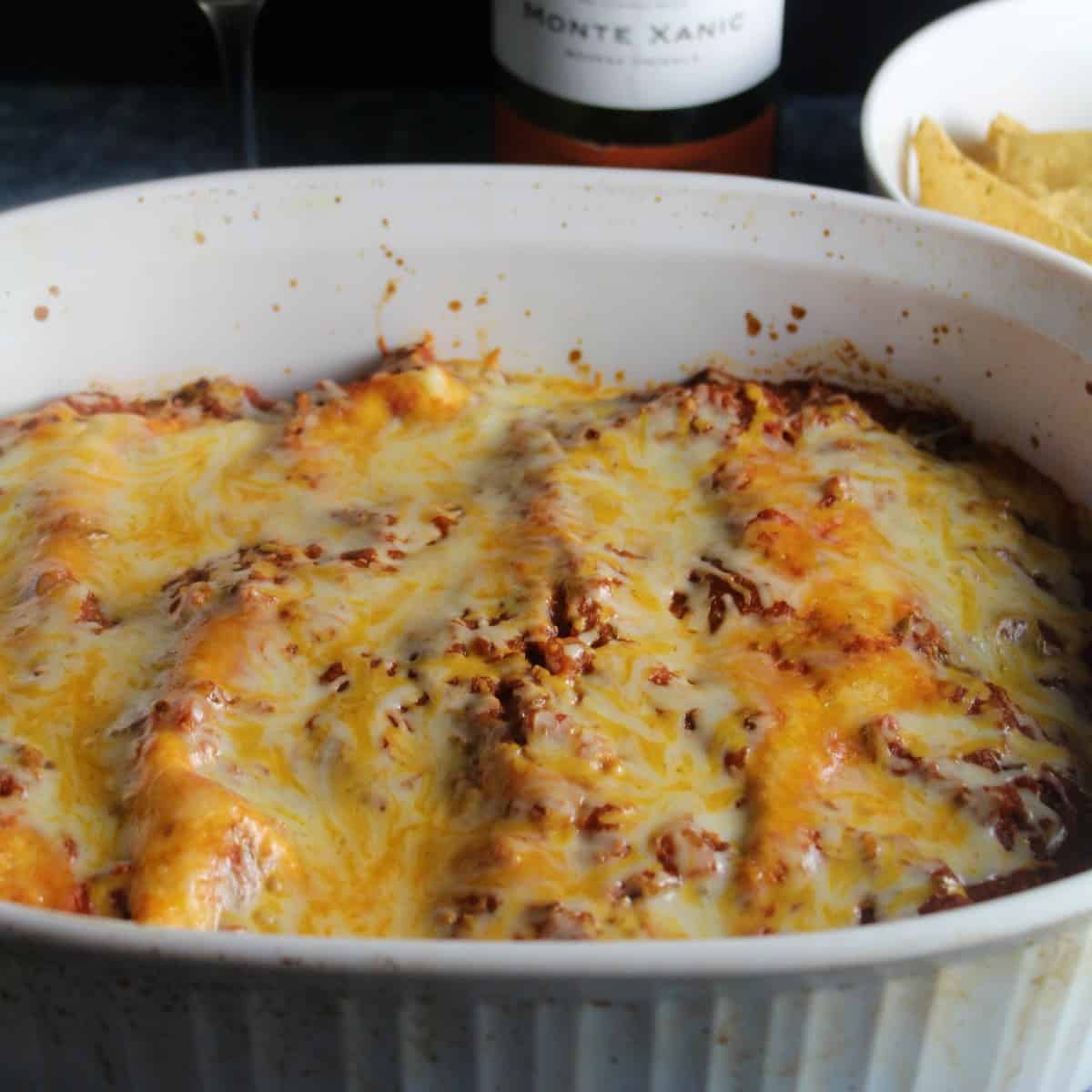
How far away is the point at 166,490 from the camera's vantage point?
1.59 meters

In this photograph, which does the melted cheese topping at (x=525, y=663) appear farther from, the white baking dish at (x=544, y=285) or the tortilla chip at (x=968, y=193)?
the tortilla chip at (x=968, y=193)

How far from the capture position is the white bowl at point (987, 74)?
6.75 feet

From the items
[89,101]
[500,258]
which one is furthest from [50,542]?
[89,101]

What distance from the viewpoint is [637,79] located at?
76.6 inches

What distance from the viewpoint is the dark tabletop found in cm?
260

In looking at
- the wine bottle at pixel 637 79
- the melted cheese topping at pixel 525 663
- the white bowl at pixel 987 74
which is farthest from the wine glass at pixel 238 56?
the white bowl at pixel 987 74

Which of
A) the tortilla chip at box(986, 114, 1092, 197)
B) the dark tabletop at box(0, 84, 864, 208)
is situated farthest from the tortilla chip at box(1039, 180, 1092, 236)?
the dark tabletop at box(0, 84, 864, 208)

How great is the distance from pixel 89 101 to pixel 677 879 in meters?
2.11

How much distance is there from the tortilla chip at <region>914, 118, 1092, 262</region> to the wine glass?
900 mm

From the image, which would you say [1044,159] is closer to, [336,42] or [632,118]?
[632,118]

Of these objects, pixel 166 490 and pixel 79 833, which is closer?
pixel 79 833

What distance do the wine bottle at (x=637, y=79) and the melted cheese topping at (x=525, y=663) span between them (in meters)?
0.43

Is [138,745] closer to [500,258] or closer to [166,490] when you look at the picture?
[166,490]

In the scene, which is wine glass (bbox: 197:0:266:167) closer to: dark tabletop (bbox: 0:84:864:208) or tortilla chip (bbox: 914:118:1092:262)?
dark tabletop (bbox: 0:84:864:208)
